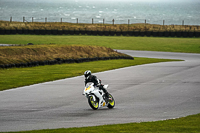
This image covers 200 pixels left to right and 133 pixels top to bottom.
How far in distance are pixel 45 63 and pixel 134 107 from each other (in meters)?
13.4

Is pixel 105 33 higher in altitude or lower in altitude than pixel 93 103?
higher

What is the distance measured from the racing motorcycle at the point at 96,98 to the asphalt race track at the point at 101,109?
0.21 meters

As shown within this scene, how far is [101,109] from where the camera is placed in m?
11.6

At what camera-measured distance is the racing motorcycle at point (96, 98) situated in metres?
11.0

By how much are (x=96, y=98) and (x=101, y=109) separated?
0.44 metres

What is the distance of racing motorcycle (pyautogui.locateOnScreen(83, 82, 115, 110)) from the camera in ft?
36.2

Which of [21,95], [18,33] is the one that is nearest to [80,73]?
[21,95]

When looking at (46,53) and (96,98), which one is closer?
(96,98)

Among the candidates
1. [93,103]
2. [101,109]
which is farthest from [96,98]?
[101,109]

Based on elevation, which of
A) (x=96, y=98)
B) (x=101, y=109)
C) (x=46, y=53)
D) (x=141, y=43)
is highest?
(x=141, y=43)

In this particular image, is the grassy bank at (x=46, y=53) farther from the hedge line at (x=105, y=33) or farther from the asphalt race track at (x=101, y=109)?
the hedge line at (x=105, y=33)

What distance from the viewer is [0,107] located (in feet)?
37.0

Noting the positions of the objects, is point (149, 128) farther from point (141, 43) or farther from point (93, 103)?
point (141, 43)

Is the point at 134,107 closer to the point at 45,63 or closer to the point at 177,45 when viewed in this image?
the point at 45,63
